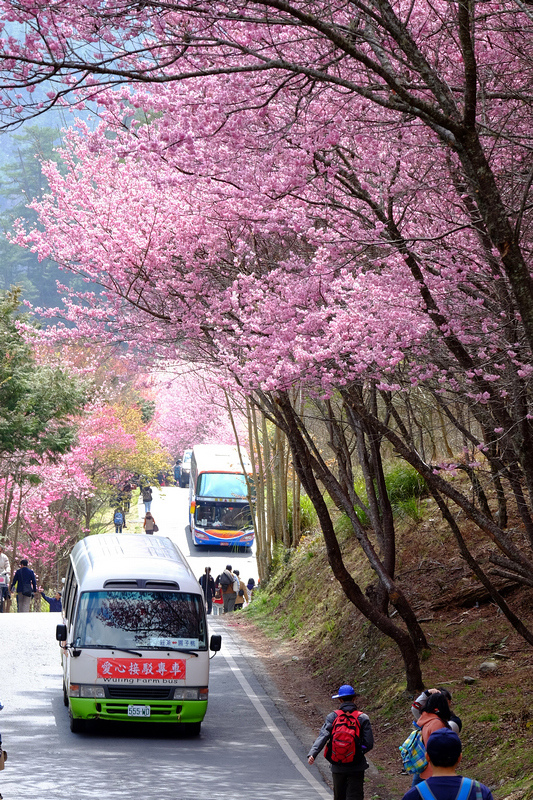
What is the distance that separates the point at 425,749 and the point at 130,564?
7.45 meters

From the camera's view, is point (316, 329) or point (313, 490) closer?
point (316, 329)

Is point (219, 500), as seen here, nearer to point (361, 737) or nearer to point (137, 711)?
point (137, 711)

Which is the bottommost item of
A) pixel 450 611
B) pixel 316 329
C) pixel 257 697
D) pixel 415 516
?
pixel 257 697

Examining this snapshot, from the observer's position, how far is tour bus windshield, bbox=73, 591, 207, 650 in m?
11.9

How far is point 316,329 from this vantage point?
11820mm

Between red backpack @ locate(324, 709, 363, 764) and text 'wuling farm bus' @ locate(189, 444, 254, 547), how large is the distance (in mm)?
34109

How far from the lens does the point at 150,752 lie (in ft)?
36.4

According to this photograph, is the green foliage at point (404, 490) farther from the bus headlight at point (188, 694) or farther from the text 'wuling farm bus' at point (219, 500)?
the text 'wuling farm bus' at point (219, 500)

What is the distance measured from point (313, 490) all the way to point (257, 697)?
10.3ft

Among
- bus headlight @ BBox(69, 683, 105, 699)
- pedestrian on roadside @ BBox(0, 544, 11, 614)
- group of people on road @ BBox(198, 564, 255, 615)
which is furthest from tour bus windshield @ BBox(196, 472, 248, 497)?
bus headlight @ BBox(69, 683, 105, 699)

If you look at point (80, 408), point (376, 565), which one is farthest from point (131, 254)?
point (80, 408)

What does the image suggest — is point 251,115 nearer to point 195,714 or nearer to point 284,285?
point 284,285

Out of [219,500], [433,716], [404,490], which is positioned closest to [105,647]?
[433,716]

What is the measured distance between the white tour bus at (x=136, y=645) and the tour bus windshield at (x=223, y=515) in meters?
30.8
